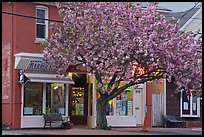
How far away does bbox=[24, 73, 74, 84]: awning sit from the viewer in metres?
24.4

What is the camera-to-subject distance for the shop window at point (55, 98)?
25.6m

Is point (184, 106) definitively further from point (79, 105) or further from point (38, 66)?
point (38, 66)

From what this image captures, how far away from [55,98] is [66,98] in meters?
0.64

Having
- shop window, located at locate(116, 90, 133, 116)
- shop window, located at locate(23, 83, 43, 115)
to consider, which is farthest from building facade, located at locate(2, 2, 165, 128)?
shop window, located at locate(116, 90, 133, 116)

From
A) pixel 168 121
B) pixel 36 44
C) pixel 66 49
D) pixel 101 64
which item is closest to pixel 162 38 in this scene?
pixel 101 64

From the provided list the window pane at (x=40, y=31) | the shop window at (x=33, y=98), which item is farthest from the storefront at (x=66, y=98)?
the window pane at (x=40, y=31)

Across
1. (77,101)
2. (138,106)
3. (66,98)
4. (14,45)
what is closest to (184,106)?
(138,106)

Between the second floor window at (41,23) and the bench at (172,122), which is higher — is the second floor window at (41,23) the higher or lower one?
the higher one

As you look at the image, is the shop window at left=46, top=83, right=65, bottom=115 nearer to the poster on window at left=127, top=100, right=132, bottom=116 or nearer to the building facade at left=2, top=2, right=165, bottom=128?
the building facade at left=2, top=2, right=165, bottom=128

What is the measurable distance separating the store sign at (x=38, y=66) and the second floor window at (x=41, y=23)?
1.36 meters

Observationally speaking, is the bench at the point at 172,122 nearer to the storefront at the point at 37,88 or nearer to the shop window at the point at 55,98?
the storefront at the point at 37,88

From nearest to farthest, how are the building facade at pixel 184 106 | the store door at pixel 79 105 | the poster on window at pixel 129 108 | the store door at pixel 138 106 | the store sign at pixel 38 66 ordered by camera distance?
the store sign at pixel 38 66 → the store door at pixel 79 105 → the poster on window at pixel 129 108 → the store door at pixel 138 106 → the building facade at pixel 184 106

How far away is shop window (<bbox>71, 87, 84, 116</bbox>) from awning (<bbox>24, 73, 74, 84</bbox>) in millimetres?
2052

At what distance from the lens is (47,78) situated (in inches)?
977
